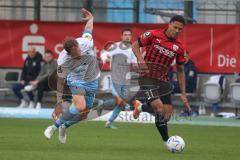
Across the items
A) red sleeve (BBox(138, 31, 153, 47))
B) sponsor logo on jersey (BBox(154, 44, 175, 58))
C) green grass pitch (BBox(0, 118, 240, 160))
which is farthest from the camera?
red sleeve (BBox(138, 31, 153, 47))

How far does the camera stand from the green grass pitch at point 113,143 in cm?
1342

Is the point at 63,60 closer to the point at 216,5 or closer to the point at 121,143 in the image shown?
the point at 121,143

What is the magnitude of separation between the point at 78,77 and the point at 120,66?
3.93m

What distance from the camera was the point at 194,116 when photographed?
26047 millimetres

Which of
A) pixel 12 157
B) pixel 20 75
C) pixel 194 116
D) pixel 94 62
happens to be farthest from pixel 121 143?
pixel 20 75

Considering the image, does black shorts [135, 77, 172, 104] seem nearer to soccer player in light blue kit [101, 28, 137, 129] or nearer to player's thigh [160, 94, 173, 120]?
player's thigh [160, 94, 173, 120]

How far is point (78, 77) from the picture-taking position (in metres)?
15.5

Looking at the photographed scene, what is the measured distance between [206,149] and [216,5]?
11698mm

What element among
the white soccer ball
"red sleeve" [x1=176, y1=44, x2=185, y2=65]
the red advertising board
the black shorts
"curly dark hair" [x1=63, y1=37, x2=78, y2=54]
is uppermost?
the red advertising board

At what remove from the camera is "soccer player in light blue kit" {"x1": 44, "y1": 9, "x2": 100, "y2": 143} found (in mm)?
14945

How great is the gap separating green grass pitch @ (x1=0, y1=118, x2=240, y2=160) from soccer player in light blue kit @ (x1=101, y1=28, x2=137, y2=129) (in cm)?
56

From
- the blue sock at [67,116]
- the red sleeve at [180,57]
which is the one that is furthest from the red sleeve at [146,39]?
the blue sock at [67,116]

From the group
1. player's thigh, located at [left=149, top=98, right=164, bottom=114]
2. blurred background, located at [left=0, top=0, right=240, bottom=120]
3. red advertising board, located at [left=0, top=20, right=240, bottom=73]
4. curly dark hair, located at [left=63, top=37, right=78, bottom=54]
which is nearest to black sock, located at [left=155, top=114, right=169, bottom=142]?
player's thigh, located at [left=149, top=98, right=164, bottom=114]

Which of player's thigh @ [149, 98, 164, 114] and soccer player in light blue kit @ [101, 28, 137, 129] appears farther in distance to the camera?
soccer player in light blue kit @ [101, 28, 137, 129]
